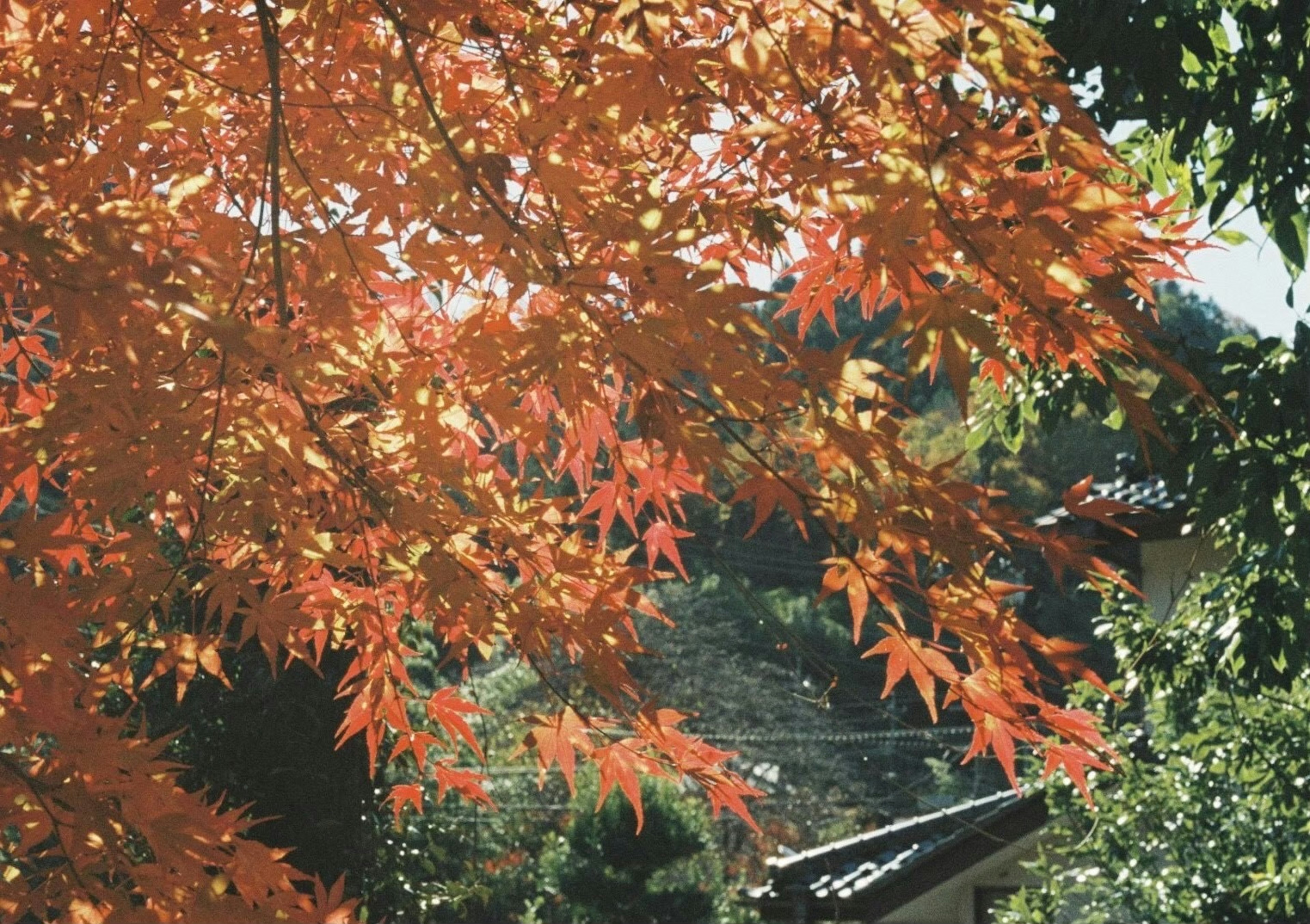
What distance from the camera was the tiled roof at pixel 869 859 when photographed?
287 inches

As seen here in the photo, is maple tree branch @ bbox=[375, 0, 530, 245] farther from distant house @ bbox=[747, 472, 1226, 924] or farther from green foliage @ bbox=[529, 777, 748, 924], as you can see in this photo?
green foliage @ bbox=[529, 777, 748, 924]

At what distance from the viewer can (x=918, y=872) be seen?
7.45m

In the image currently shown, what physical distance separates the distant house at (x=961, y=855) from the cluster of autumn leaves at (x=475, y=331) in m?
4.86

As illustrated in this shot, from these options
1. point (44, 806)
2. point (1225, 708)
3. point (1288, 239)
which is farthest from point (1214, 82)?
point (44, 806)

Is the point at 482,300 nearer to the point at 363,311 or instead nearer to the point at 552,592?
the point at 363,311

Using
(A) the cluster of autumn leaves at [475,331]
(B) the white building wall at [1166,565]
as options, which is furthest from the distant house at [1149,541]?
(A) the cluster of autumn leaves at [475,331]

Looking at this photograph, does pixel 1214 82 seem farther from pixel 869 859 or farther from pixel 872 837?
pixel 872 837

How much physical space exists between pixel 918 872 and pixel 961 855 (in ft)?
0.94

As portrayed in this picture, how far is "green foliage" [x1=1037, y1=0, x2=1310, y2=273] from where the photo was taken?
295 centimetres

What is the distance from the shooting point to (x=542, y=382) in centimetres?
214

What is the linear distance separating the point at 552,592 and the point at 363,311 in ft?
1.77

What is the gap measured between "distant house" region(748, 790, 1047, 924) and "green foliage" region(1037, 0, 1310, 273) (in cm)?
405

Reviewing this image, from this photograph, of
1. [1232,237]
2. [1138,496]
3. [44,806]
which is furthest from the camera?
[1138,496]

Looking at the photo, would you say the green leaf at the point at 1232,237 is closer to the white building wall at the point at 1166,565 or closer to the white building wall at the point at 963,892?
the white building wall at the point at 1166,565
